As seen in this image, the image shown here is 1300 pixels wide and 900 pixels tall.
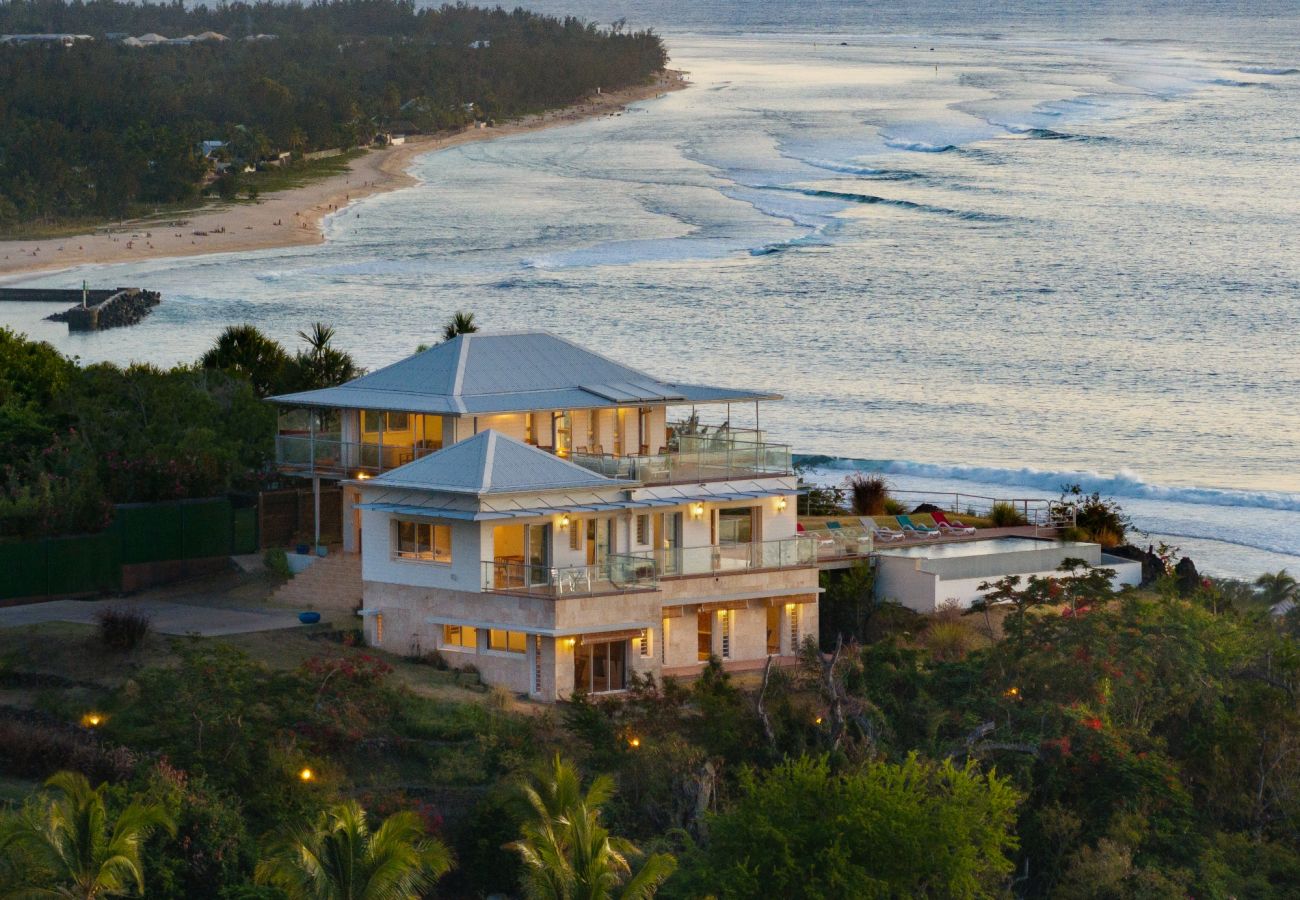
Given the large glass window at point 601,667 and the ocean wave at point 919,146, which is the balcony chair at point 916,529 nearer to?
the large glass window at point 601,667

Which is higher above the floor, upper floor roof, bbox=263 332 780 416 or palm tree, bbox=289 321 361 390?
upper floor roof, bbox=263 332 780 416

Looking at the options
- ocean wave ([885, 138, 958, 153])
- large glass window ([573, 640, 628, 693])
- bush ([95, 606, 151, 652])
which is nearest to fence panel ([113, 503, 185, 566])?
bush ([95, 606, 151, 652])

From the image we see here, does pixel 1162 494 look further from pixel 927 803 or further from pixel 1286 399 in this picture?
pixel 927 803

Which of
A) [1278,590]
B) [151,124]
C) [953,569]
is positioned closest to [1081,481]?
[1278,590]

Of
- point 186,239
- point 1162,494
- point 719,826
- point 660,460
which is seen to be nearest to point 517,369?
point 660,460

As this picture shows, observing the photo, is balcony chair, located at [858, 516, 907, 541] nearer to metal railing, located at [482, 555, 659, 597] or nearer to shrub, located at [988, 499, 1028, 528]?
shrub, located at [988, 499, 1028, 528]

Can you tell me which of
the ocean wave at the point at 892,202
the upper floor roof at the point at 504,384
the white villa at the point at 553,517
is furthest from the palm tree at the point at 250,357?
the ocean wave at the point at 892,202
